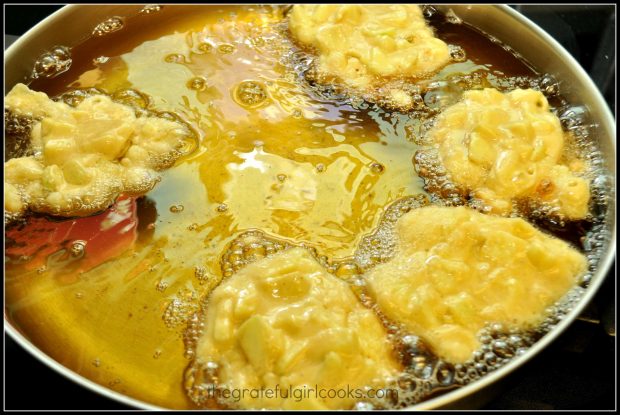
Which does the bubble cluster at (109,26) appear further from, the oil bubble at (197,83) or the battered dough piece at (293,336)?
the battered dough piece at (293,336)

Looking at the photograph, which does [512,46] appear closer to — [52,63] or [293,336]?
[293,336]

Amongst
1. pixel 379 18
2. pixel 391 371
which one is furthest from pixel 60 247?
pixel 379 18

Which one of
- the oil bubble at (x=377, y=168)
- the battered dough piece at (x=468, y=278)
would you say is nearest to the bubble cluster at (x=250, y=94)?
the oil bubble at (x=377, y=168)

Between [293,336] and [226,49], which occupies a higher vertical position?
[226,49]

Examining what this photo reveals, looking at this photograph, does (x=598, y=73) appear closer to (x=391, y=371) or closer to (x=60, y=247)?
(x=391, y=371)

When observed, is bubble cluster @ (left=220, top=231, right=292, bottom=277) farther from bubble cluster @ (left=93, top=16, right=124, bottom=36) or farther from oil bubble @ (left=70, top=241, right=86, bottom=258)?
bubble cluster @ (left=93, top=16, right=124, bottom=36)

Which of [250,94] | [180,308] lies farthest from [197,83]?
[180,308]
